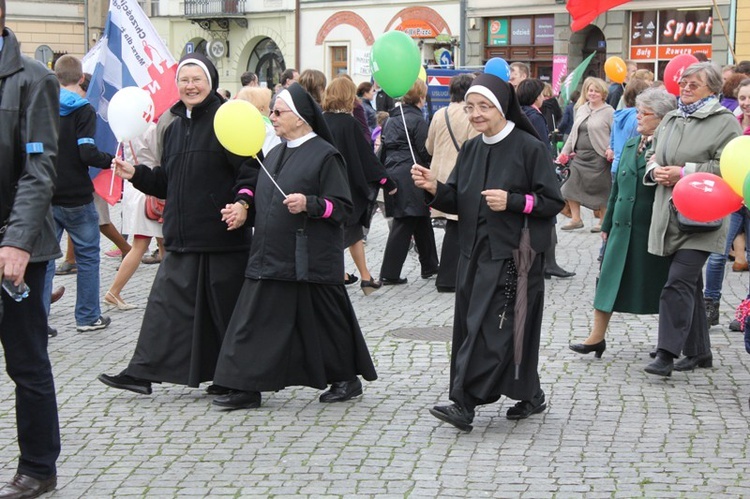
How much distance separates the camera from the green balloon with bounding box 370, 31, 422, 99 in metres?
7.27

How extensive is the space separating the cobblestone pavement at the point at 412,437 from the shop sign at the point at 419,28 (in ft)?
96.7

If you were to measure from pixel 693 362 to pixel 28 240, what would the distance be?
4.46 m

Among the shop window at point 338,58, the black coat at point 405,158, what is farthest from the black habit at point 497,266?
the shop window at point 338,58

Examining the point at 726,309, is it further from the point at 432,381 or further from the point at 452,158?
the point at 432,381

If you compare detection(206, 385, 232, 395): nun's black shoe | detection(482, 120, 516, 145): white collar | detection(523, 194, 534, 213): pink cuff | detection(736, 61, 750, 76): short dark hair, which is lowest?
detection(206, 385, 232, 395): nun's black shoe

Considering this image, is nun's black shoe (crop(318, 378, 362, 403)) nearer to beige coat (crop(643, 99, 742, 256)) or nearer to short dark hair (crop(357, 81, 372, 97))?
beige coat (crop(643, 99, 742, 256))

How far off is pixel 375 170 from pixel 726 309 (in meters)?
3.08

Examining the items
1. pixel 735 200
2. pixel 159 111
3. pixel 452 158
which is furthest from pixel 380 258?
pixel 735 200

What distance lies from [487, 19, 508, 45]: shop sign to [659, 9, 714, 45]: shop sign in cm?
517

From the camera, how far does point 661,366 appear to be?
741 cm

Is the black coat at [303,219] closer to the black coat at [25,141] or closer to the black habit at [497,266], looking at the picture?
the black habit at [497,266]

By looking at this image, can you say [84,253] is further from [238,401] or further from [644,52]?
[644,52]

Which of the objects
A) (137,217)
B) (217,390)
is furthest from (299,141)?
(137,217)

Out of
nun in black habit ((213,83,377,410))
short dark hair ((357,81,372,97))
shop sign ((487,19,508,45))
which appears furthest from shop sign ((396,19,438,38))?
nun in black habit ((213,83,377,410))
